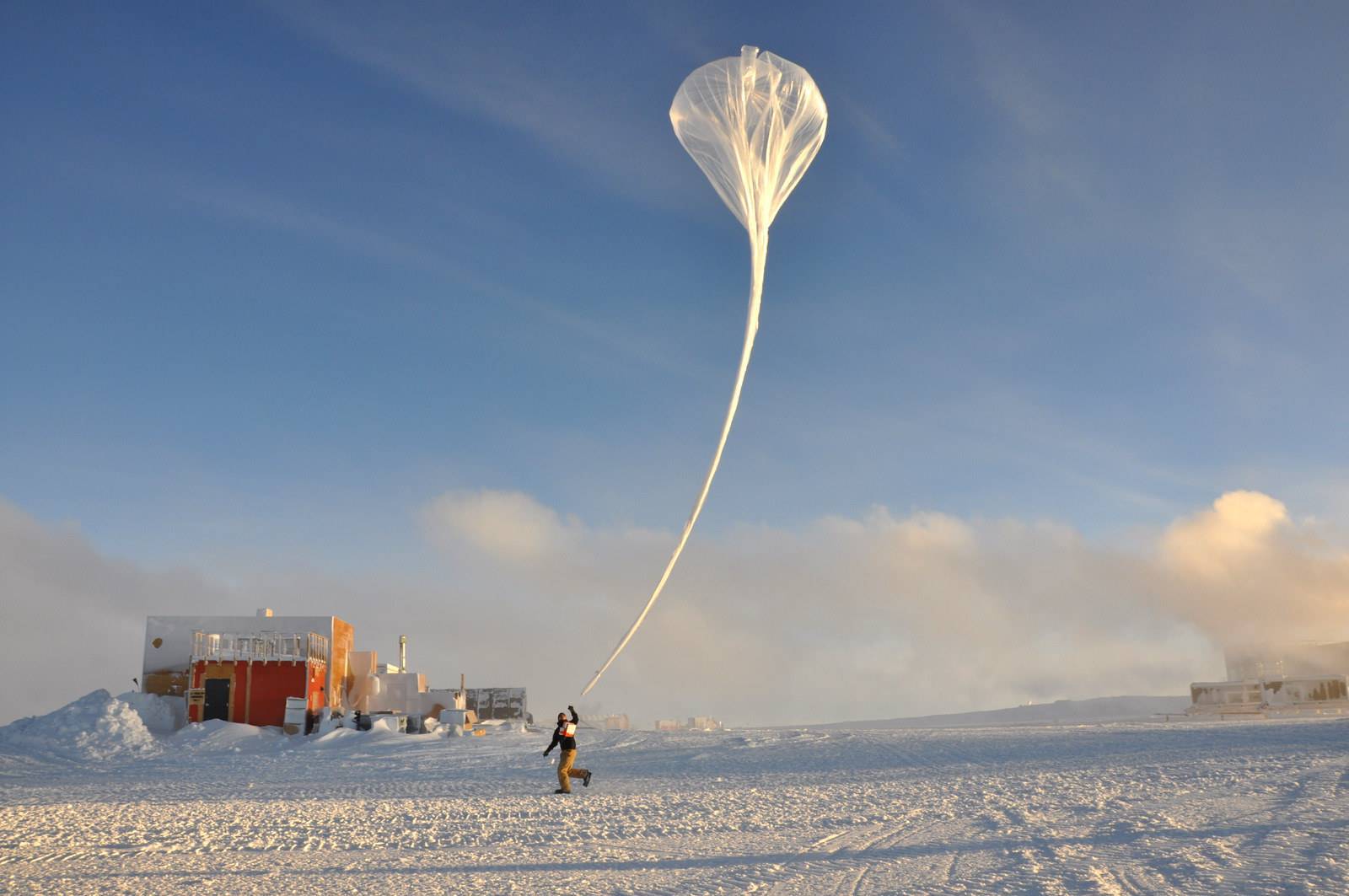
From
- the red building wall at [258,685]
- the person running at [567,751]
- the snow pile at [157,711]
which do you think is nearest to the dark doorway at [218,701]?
the red building wall at [258,685]

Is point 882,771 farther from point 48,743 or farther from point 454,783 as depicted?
point 48,743

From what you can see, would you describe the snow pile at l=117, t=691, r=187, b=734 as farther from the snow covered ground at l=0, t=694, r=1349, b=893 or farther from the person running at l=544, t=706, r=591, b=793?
the person running at l=544, t=706, r=591, b=793

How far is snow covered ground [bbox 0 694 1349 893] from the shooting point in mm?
9859

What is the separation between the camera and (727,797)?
17.5 metres

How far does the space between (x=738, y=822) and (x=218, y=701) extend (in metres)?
36.1

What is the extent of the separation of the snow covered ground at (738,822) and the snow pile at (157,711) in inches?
581

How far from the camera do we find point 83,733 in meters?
36.0

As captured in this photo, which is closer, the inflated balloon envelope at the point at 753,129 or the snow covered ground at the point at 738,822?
the snow covered ground at the point at 738,822

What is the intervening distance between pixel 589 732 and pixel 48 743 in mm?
18101

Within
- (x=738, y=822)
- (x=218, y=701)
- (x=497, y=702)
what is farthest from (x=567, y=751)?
(x=497, y=702)

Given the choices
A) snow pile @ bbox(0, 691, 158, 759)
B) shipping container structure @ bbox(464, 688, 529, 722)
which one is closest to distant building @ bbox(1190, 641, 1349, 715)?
shipping container structure @ bbox(464, 688, 529, 722)

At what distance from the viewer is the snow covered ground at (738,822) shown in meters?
9.86

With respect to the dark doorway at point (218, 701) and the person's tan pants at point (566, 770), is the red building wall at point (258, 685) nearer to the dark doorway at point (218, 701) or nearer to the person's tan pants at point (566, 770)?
the dark doorway at point (218, 701)

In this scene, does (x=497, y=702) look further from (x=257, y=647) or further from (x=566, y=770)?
(x=566, y=770)
